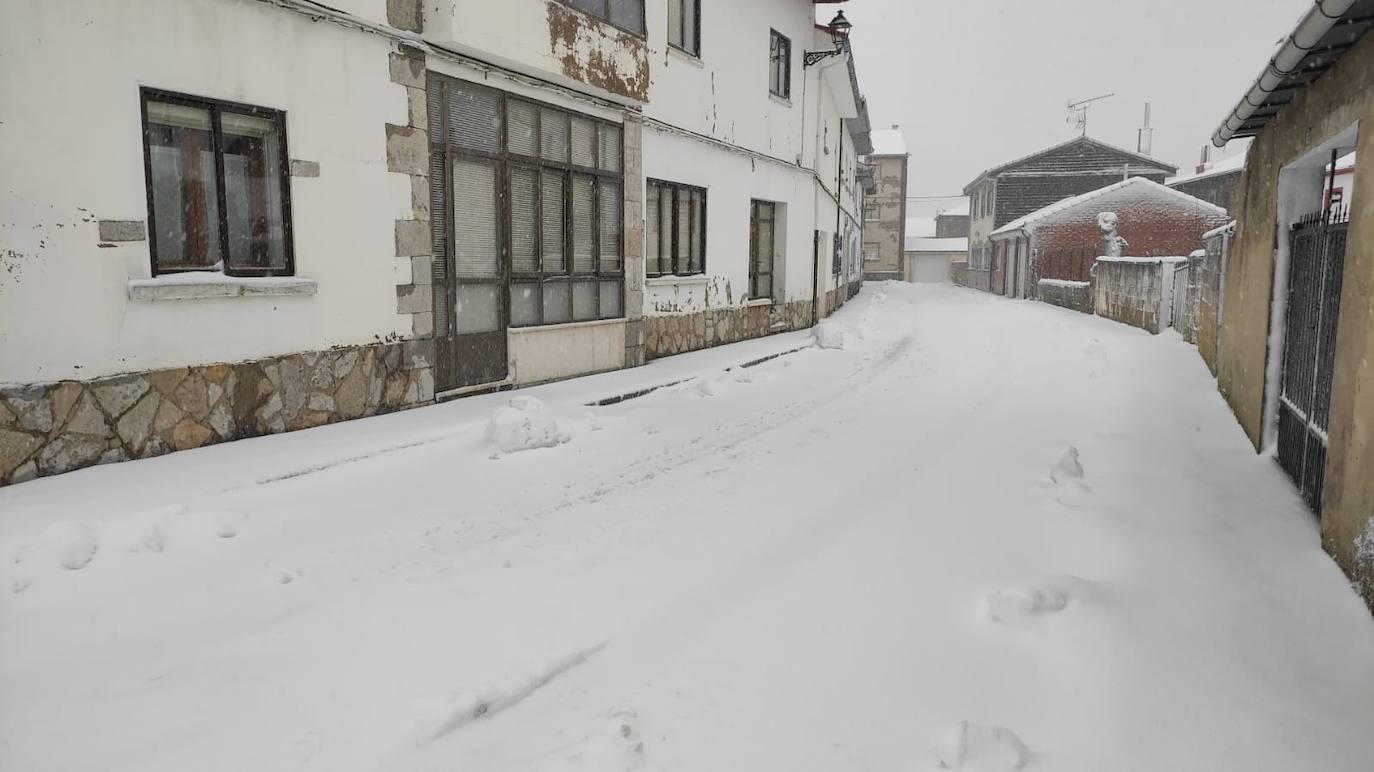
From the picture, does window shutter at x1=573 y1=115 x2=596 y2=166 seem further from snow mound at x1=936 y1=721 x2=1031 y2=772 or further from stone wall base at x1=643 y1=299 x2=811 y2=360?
snow mound at x1=936 y1=721 x2=1031 y2=772

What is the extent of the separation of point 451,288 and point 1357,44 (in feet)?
23.9

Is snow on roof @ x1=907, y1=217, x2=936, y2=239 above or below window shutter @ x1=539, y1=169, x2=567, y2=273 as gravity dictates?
above

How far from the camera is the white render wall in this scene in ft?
16.4

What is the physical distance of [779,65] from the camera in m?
16.0

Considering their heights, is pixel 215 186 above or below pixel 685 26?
below

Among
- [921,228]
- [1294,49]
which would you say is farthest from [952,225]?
[1294,49]

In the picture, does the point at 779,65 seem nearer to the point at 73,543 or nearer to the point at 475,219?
the point at 475,219

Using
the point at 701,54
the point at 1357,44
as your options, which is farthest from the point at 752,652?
the point at 701,54

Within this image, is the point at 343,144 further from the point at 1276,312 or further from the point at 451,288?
the point at 1276,312

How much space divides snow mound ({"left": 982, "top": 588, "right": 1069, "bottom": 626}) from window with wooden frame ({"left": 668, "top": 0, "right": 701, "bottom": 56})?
1029cm

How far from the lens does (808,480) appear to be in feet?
19.2

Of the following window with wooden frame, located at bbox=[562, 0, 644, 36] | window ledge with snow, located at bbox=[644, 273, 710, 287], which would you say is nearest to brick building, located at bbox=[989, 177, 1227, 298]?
window ledge with snow, located at bbox=[644, 273, 710, 287]

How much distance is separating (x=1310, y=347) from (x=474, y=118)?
753cm

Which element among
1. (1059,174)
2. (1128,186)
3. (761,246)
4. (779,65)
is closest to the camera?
(761,246)
